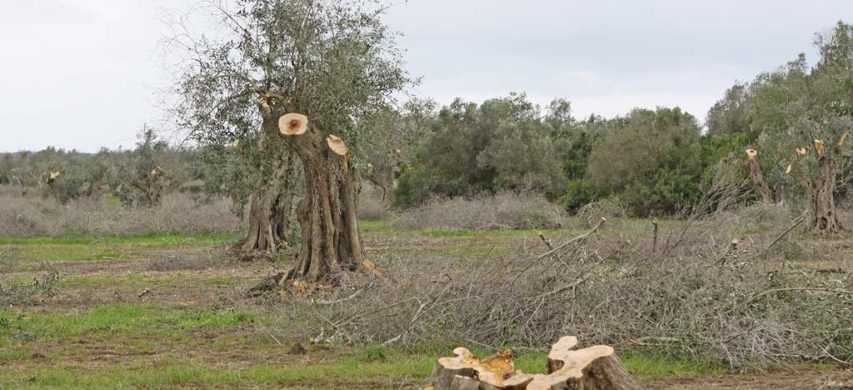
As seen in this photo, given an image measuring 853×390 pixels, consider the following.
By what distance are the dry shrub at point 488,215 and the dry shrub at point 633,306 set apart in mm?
18064

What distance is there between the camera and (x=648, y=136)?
126 ft

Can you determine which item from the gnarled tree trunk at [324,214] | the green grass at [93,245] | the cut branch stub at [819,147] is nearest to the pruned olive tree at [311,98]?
the gnarled tree trunk at [324,214]

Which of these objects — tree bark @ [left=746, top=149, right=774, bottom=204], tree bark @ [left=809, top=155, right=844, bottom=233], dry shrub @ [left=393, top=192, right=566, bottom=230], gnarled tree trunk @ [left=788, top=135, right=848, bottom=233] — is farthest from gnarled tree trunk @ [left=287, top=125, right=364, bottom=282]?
tree bark @ [left=746, top=149, right=774, bottom=204]

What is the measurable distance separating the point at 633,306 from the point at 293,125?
6532 mm

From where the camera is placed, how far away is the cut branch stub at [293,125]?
14.7m

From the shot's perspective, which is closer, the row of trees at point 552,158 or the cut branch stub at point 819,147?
the cut branch stub at point 819,147

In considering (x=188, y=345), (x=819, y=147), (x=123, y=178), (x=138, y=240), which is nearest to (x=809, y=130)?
(x=819, y=147)

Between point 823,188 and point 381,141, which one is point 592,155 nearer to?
point 823,188

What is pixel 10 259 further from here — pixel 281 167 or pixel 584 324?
pixel 584 324

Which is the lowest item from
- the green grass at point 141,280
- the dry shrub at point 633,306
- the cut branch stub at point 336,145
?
the green grass at point 141,280

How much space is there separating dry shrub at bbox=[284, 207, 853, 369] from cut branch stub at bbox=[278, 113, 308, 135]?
390 centimetres

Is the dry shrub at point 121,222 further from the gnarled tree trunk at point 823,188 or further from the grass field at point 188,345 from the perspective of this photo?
the gnarled tree trunk at point 823,188

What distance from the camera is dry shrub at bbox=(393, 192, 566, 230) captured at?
31109mm

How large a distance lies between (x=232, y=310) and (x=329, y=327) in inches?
106
